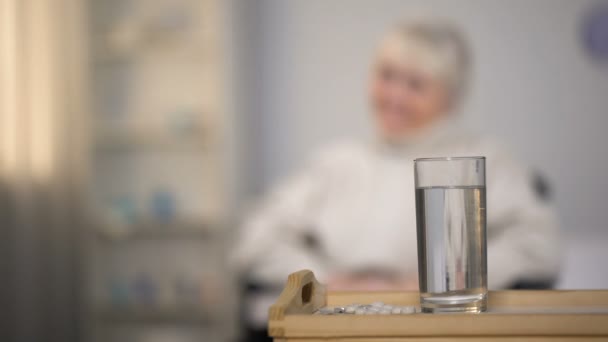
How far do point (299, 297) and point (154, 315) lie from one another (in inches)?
106

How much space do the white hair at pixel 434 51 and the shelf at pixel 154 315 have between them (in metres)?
1.25

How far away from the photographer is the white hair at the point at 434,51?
109 inches

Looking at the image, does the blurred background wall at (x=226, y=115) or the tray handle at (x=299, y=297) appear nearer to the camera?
the tray handle at (x=299, y=297)

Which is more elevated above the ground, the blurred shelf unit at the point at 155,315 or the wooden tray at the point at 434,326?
the wooden tray at the point at 434,326

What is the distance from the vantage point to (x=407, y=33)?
280 centimetres

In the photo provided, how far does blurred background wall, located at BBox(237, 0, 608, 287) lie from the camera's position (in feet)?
10.9

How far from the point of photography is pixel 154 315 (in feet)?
10.9

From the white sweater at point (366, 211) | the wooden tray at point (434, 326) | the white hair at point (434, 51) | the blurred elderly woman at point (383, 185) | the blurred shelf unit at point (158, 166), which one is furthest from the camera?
the blurred shelf unit at point (158, 166)

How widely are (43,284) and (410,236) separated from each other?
119 cm

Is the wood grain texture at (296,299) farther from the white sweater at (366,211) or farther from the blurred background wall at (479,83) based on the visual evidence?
the blurred background wall at (479,83)

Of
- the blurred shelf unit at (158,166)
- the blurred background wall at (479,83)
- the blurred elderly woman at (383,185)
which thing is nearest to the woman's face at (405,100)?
the blurred elderly woman at (383,185)

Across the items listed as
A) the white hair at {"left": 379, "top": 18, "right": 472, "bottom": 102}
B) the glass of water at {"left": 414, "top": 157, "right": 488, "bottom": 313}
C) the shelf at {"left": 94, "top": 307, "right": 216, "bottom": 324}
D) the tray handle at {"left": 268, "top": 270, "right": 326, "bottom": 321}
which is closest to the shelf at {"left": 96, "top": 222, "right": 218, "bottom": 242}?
the shelf at {"left": 94, "top": 307, "right": 216, "bottom": 324}

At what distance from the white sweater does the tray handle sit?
170 cm

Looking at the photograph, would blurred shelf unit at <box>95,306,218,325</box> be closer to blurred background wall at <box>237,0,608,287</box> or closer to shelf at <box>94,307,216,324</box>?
shelf at <box>94,307,216,324</box>
